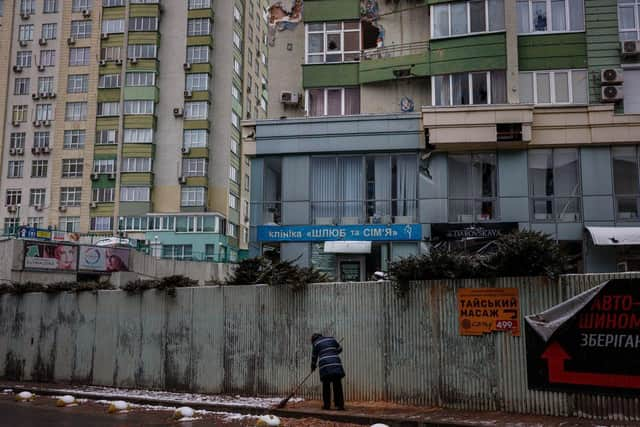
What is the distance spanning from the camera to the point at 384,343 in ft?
44.9

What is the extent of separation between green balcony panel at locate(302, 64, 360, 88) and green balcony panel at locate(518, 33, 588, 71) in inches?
254

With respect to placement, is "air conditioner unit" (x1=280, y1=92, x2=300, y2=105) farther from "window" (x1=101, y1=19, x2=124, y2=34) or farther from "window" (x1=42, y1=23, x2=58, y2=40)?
"window" (x1=42, y1=23, x2=58, y2=40)

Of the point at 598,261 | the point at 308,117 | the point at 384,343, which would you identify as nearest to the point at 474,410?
the point at 384,343

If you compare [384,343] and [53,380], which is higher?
[384,343]

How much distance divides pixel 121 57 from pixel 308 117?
42943 mm

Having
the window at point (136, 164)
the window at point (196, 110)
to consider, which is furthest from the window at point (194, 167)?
the window at point (196, 110)

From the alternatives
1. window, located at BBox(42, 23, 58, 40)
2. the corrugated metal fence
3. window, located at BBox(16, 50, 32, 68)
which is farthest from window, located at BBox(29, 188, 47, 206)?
the corrugated metal fence

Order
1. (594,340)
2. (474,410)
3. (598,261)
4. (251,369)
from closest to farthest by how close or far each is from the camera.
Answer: (594,340) < (474,410) < (251,369) < (598,261)

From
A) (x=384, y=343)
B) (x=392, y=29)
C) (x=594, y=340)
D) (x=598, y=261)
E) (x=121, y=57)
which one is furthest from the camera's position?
(x=121, y=57)

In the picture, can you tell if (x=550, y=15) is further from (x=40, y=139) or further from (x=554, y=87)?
(x=40, y=139)

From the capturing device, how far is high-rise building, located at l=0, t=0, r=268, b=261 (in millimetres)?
59594

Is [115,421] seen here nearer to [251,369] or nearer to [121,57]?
[251,369]

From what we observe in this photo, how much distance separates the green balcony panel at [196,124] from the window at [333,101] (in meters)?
35.8

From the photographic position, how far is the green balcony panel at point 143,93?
60.5 meters
